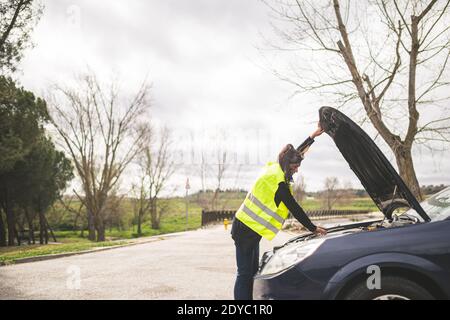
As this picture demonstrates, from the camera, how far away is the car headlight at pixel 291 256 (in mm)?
2892

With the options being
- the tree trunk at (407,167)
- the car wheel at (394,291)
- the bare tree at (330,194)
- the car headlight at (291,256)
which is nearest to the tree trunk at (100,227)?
the tree trunk at (407,167)

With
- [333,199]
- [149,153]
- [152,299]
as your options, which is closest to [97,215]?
[149,153]

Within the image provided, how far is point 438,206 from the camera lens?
3572 millimetres

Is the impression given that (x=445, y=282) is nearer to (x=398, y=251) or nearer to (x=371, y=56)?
(x=398, y=251)

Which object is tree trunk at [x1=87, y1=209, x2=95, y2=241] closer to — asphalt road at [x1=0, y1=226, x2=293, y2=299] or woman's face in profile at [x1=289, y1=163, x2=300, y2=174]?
asphalt road at [x1=0, y1=226, x2=293, y2=299]

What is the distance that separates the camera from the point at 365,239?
2775mm

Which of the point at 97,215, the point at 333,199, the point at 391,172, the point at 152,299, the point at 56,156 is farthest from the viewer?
the point at 333,199

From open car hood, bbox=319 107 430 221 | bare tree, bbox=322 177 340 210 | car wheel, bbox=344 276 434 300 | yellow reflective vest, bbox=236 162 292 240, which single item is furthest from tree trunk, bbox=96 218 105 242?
A: bare tree, bbox=322 177 340 210

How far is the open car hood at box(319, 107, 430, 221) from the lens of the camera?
11.0 ft

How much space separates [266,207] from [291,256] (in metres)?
0.73

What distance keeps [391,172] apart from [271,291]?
143cm

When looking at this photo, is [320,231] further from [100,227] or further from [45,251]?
[100,227]

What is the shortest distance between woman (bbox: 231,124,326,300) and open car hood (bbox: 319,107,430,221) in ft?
1.42

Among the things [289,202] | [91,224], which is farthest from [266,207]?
[91,224]
